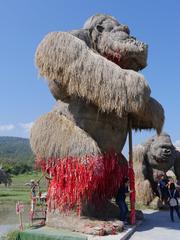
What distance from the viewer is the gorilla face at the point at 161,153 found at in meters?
8.58

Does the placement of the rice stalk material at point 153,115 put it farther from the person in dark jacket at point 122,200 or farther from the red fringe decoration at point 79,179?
the person in dark jacket at point 122,200

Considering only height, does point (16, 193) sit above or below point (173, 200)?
above

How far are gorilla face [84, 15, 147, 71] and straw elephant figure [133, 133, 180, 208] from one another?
9.13 feet

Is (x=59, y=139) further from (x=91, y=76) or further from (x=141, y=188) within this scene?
(x=141, y=188)

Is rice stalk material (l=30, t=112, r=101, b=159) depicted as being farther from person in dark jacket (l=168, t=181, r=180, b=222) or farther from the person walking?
the person walking

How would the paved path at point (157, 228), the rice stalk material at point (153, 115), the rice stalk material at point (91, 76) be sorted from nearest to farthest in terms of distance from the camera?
the rice stalk material at point (91, 76) → the paved path at point (157, 228) → the rice stalk material at point (153, 115)

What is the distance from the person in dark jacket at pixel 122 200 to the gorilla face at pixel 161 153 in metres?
2.44

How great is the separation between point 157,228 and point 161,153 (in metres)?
2.60

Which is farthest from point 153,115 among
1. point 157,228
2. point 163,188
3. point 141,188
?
point 141,188

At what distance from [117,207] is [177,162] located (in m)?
3.25

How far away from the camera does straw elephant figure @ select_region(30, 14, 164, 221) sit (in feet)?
17.8

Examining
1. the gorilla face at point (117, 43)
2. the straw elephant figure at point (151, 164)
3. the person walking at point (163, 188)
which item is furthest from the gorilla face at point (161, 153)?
the gorilla face at point (117, 43)

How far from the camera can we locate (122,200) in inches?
244

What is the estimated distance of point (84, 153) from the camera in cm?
546
